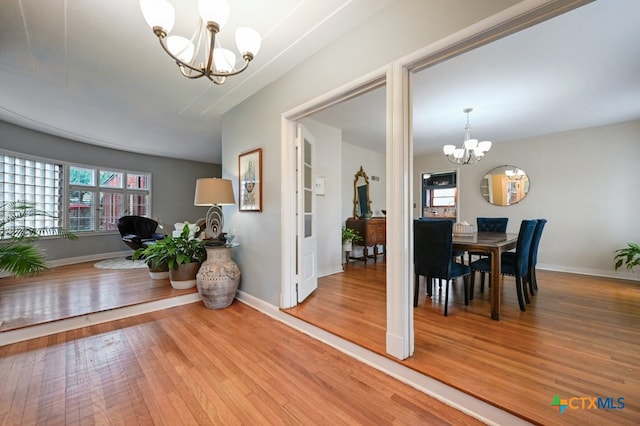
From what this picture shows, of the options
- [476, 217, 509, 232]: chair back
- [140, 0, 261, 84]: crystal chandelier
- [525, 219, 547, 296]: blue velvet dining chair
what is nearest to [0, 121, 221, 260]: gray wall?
[140, 0, 261, 84]: crystal chandelier

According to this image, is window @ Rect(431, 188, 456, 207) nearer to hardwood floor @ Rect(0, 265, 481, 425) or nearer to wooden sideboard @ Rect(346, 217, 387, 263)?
wooden sideboard @ Rect(346, 217, 387, 263)

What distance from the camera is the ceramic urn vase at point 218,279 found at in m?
2.92

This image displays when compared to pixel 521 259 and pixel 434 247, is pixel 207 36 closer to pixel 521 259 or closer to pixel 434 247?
pixel 434 247

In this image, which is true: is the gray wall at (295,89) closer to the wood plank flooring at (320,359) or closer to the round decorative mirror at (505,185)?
the wood plank flooring at (320,359)

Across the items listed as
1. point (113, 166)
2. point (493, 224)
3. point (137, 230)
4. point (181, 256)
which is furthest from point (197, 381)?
point (113, 166)

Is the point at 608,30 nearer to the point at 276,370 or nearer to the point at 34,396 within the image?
the point at 276,370

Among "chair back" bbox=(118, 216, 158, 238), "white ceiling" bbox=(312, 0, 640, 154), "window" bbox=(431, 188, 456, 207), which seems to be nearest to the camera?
"white ceiling" bbox=(312, 0, 640, 154)

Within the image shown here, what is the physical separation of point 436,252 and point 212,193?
253cm

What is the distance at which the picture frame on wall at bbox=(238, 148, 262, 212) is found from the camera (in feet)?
9.74

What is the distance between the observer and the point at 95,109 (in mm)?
3662

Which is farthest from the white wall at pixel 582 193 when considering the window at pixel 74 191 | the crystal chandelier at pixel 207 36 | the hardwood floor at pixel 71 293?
the window at pixel 74 191

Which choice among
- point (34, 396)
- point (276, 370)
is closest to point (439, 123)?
point (276, 370)

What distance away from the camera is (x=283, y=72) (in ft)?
8.68

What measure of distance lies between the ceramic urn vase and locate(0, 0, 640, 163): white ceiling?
198 cm
